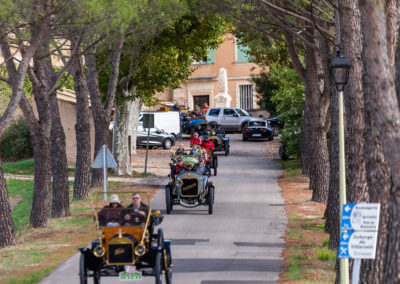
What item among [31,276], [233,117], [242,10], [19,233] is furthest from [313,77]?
[233,117]

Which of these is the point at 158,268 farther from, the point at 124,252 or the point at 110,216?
the point at 110,216

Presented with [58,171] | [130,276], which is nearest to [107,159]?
[58,171]

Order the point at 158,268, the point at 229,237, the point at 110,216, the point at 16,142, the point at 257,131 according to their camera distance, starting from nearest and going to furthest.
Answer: the point at 158,268 → the point at 110,216 → the point at 229,237 → the point at 16,142 → the point at 257,131

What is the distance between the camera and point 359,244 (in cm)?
885

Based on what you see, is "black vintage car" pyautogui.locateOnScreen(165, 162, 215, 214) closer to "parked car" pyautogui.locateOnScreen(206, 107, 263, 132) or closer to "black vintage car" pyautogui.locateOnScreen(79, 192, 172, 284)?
"black vintage car" pyautogui.locateOnScreen(79, 192, 172, 284)

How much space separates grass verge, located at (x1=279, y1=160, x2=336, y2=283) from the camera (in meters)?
12.8

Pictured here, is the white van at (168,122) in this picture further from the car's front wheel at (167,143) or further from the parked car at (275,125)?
the parked car at (275,125)

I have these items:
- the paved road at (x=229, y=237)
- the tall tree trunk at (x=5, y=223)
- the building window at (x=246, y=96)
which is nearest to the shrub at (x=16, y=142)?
the paved road at (x=229, y=237)

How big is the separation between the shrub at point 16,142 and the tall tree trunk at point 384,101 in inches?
1185

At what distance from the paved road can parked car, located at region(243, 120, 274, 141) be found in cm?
1737

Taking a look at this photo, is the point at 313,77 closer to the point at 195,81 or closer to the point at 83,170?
the point at 83,170

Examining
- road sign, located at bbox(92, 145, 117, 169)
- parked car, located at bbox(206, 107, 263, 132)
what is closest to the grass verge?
road sign, located at bbox(92, 145, 117, 169)

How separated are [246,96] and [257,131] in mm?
19333

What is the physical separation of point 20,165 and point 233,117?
64.6 ft
